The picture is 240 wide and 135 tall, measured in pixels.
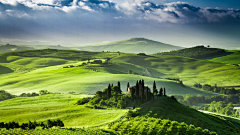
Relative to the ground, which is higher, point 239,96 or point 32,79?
point 32,79

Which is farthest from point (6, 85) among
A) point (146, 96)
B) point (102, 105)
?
point (146, 96)

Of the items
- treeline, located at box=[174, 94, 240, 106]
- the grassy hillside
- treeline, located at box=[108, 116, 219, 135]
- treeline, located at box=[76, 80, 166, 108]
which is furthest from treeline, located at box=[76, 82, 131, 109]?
treeline, located at box=[174, 94, 240, 106]

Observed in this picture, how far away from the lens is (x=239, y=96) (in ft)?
580

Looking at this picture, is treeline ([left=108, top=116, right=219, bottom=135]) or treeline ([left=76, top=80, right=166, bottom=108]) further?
treeline ([left=76, top=80, right=166, bottom=108])

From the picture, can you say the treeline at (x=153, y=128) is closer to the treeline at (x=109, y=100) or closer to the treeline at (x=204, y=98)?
the treeline at (x=109, y=100)

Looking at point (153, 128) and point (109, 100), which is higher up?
point (109, 100)

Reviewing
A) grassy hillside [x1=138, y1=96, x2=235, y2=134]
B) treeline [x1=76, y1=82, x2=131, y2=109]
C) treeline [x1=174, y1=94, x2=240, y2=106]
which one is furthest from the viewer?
treeline [x1=174, y1=94, x2=240, y2=106]

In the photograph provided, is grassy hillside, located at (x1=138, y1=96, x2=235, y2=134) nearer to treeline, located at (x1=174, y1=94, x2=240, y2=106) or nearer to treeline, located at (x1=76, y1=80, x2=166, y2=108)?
treeline, located at (x1=76, y1=80, x2=166, y2=108)

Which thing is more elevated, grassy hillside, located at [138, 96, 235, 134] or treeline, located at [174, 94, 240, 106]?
grassy hillside, located at [138, 96, 235, 134]

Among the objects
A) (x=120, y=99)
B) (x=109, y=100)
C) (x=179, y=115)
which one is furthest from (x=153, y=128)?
(x=109, y=100)

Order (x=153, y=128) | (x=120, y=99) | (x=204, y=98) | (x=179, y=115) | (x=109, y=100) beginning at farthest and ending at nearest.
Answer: (x=204, y=98)
(x=109, y=100)
(x=120, y=99)
(x=179, y=115)
(x=153, y=128)

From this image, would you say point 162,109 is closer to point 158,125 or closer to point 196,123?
point 196,123

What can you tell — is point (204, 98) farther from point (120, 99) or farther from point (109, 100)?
point (109, 100)

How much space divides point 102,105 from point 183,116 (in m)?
30.0
